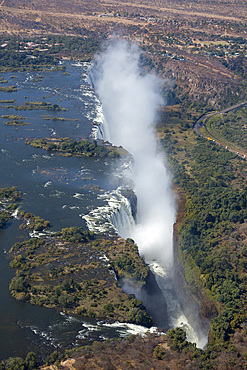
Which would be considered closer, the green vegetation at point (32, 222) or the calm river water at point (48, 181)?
the calm river water at point (48, 181)

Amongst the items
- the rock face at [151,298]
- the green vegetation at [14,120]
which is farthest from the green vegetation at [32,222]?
the green vegetation at [14,120]

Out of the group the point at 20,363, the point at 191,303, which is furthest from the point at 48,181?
the point at 20,363

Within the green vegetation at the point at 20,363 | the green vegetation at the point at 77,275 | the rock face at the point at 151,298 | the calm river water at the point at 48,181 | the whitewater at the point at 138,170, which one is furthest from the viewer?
the whitewater at the point at 138,170

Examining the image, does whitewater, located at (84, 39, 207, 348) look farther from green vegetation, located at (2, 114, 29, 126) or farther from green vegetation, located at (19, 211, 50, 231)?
green vegetation, located at (2, 114, 29, 126)

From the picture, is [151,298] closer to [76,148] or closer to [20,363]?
[20,363]

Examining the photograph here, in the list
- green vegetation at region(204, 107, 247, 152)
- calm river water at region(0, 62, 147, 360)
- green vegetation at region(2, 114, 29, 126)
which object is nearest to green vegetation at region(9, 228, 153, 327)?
calm river water at region(0, 62, 147, 360)

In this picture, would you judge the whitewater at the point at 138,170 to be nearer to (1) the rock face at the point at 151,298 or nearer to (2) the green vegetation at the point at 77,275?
(1) the rock face at the point at 151,298
